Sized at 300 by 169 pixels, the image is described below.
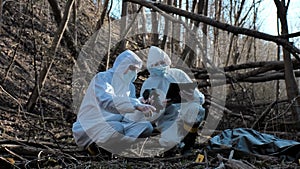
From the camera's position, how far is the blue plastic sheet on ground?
4387mm

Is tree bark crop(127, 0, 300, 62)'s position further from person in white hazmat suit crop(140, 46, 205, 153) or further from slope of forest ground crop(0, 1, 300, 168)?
person in white hazmat suit crop(140, 46, 205, 153)

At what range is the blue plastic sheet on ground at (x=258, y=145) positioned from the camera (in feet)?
14.4

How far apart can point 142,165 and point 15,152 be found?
46.5 inches

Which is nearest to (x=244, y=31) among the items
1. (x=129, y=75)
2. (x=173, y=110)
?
(x=129, y=75)

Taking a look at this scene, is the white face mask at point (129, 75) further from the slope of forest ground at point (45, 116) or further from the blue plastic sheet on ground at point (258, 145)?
the blue plastic sheet on ground at point (258, 145)

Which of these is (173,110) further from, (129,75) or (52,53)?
(52,53)

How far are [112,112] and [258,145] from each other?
1.55 meters

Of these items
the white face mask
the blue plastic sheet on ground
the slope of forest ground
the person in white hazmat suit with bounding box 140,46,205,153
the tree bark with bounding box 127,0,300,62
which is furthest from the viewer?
the person in white hazmat suit with bounding box 140,46,205,153

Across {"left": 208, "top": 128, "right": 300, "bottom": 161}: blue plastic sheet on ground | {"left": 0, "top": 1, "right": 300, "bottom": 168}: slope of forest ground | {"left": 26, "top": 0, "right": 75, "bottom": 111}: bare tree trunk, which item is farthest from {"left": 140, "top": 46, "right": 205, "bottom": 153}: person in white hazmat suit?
{"left": 26, "top": 0, "right": 75, "bottom": 111}: bare tree trunk

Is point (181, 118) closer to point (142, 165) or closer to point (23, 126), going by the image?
point (142, 165)

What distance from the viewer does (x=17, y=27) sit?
396 inches

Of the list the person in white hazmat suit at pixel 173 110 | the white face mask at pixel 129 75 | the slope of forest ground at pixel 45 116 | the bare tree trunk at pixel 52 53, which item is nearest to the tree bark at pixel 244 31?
the slope of forest ground at pixel 45 116

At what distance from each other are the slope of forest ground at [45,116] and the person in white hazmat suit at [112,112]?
0.24 metres

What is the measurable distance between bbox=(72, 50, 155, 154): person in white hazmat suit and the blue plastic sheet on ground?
815 millimetres
